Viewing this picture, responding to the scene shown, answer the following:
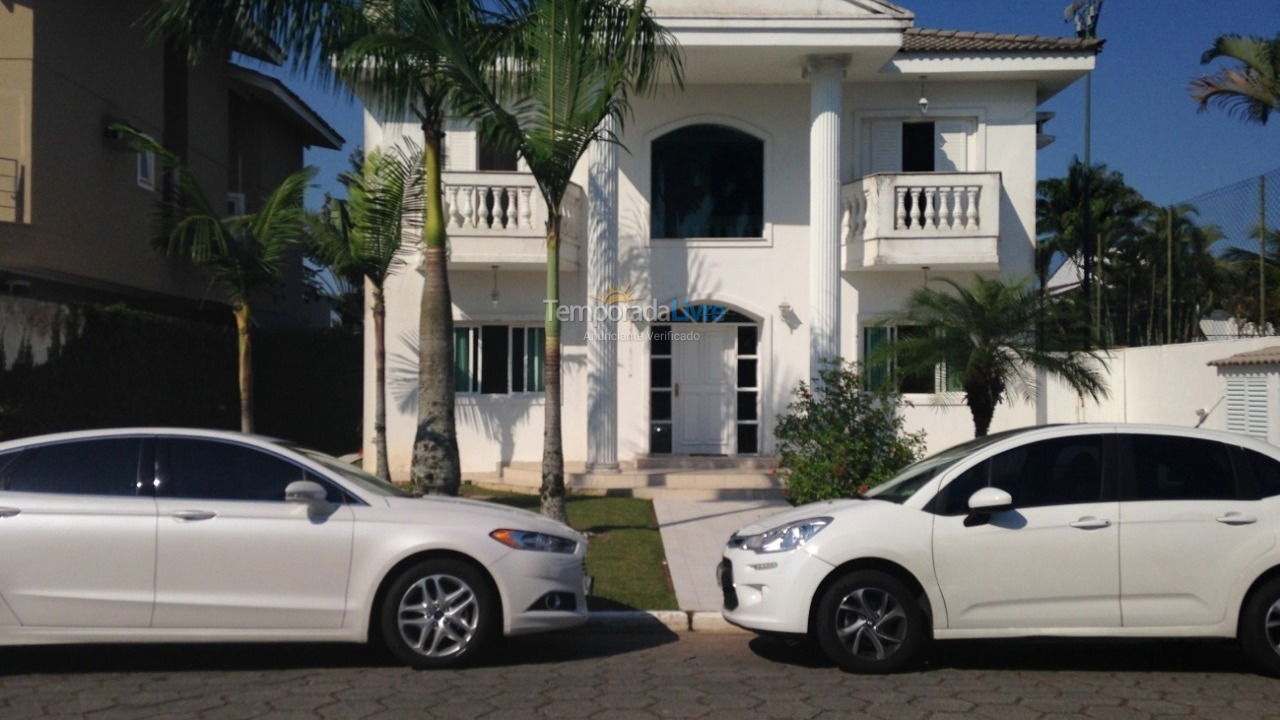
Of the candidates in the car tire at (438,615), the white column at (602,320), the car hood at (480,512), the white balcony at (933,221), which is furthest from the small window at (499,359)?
the car tire at (438,615)

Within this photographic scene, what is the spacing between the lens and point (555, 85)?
426 inches

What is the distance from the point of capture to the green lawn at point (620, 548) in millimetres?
9258

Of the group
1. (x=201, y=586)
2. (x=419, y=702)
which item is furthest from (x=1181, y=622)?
(x=201, y=586)

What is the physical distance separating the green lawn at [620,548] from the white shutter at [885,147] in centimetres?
650

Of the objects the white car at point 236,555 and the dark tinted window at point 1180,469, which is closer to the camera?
the white car at point 236,555

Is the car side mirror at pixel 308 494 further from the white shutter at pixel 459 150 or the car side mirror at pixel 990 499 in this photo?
the white shutter at pixel 459 150

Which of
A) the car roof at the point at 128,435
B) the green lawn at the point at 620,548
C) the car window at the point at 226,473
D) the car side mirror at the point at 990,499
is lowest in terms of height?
the green lawn at the point at 620,548

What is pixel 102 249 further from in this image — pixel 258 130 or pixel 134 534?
pixel 134 534

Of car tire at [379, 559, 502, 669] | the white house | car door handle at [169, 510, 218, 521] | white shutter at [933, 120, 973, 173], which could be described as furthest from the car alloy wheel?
white shutter at [933, 120, 973, 173]

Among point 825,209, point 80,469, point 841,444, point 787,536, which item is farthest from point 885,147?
point 80,469

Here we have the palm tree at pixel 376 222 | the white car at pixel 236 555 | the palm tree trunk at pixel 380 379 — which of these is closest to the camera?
the white car at pixel 236 555

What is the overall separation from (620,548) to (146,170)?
12724 mm

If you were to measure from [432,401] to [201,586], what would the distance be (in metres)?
4.87

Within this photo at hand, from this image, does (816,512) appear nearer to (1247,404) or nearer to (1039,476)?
(1039,476)
